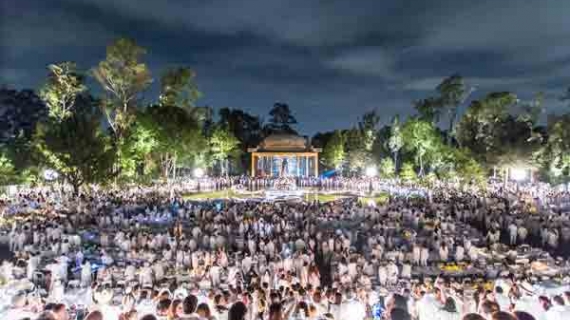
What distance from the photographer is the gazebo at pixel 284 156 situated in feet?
139

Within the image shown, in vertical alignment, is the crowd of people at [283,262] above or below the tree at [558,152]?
below

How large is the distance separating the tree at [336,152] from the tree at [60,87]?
97.7 ft

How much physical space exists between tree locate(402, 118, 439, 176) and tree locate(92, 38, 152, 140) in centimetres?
2486

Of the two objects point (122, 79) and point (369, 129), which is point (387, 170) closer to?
point (369, 129)

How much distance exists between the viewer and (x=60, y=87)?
28.9 metres

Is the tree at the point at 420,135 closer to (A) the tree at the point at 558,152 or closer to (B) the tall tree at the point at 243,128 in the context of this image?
(A) the tree at the point at 558,152

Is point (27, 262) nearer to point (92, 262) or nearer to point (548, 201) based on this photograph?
point (92, 262)

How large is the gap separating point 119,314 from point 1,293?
383 centimetres

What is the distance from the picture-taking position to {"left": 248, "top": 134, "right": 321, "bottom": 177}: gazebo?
42.5 meters

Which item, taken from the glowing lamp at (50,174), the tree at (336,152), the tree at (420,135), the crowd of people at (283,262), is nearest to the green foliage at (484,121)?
the tree at (420,135)

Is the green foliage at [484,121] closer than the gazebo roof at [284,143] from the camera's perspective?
Yes

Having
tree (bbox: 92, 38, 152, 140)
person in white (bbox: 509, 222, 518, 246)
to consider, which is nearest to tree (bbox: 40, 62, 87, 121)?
tree (bbox: 92, 38, 152, 140)

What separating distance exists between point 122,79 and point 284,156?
19896mm

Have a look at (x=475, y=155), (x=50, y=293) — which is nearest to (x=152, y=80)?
(x=50, y=293)
